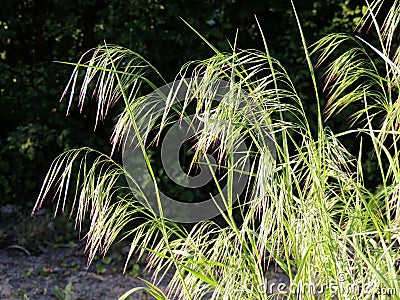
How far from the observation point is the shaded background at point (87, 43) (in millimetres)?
3979

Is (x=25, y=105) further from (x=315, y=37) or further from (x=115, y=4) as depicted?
(x=315, y=37)

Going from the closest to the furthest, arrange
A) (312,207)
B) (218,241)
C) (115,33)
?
(312,207) → (218,241) → (115,33)

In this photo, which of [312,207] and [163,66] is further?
[163,66]

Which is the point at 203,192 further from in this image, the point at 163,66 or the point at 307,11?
the point at 307,11

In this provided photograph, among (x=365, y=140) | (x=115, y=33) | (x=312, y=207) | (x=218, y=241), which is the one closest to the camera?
(x=312, y=207)

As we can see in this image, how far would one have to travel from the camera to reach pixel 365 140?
4.25m

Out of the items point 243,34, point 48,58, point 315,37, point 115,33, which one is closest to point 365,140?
point 315,37

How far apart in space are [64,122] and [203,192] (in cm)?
97

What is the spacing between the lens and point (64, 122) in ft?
13.4

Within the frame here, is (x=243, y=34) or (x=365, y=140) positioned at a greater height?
(x=243, y=34)

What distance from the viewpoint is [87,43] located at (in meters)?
4.19

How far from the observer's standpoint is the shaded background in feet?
13.1

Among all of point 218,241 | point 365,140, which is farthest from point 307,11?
point 218,241

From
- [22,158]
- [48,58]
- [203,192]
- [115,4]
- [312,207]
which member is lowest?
[203,192]
